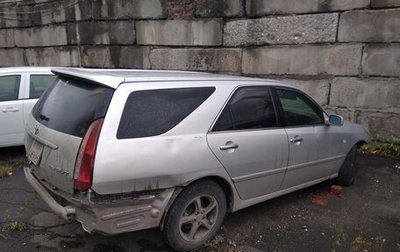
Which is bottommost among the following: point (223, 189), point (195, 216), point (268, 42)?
point (195, 216)

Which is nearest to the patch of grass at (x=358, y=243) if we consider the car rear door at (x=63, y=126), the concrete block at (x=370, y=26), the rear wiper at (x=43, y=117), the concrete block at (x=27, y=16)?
the car rear door at (x=63, y=126)

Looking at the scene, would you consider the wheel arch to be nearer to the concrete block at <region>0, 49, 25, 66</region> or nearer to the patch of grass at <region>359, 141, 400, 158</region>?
the patch of grass at <region>359, 141, 400, 158</region>

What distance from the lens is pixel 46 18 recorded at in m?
10.9

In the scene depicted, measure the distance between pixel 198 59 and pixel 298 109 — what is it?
417 cm

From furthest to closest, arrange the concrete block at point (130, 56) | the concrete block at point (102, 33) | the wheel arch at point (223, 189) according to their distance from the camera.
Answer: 1. the concrete block at point (102, 33)
2. the concrete block at point (130, 56)
3. the wheel arch at point (223, 189)

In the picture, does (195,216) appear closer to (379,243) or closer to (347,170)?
(379,243)

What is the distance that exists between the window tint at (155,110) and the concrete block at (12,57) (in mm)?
10423

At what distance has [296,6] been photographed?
6.89 m

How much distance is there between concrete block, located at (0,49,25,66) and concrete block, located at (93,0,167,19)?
3.97m

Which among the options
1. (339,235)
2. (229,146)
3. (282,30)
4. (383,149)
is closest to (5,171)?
(229,146)

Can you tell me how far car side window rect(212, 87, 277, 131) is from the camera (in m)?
3.58

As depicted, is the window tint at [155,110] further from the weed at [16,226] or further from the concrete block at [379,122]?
the concrete block at [379,122]

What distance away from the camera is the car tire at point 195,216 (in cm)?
320

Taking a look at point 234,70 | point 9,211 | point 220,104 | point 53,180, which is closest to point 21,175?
point 9,211
